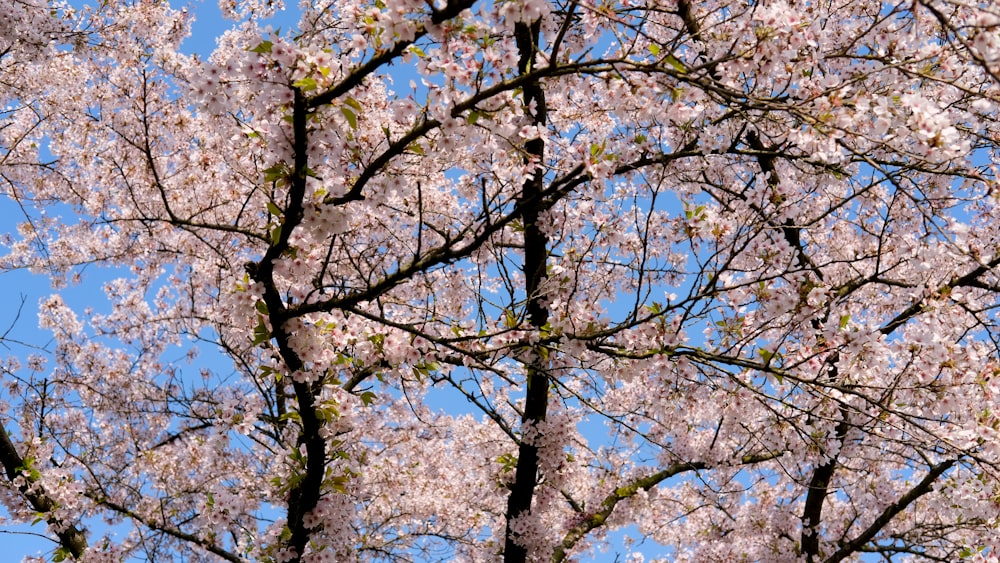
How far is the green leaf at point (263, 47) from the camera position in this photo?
3451mm

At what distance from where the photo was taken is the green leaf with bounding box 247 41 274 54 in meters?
3.45

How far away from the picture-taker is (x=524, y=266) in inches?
267

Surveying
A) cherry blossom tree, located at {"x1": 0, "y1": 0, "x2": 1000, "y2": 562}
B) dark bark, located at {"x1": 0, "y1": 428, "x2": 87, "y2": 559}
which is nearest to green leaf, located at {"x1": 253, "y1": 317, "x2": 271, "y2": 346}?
cherry blossom tree, located at {"x1": 0, "y1": 0, "x2": 1000, "y2": 562}

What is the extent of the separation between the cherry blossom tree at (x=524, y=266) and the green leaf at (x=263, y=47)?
13 mm

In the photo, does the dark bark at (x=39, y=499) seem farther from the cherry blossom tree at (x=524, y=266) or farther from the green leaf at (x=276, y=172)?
the green leaf at (x=276, y=172)

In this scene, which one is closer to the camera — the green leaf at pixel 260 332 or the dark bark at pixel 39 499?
the green leaf at pixel 260 332

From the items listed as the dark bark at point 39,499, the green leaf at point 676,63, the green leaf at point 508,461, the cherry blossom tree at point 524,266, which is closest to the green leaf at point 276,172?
the cherry blossom tree at point 524,266

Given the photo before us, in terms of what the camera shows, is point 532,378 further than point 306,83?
Yes

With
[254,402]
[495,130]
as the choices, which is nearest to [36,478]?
[254,402]

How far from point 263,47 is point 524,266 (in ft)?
12.0

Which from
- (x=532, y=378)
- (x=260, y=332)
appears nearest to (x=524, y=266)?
(x=532, y=378)

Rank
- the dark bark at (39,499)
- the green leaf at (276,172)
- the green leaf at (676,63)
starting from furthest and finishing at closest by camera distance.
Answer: the dark bark at (39,499), the green leaf at (276,172), the green leaf at (676,63)

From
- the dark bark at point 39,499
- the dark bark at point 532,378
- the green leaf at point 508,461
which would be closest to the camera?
the dark bark at point 532,378

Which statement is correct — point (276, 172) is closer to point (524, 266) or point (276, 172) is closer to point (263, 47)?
point (263, 47)
